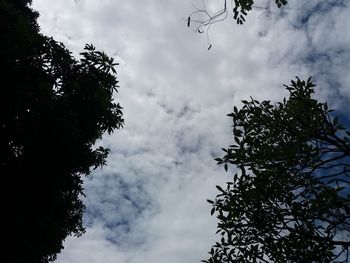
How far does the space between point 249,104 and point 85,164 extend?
7117 mm

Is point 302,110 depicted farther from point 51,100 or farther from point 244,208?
point 51,100

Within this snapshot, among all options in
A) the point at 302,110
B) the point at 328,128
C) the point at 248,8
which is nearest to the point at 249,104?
the point at 302,110

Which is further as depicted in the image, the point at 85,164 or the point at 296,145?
the point at 85,164

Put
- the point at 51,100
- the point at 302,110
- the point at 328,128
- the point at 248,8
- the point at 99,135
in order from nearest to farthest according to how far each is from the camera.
A: 1. the point at 248,8
2. the point at 328,128
3. the point at 302,110
4. the point at 51,100
5. the point at 99,135

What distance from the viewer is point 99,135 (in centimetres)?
1359

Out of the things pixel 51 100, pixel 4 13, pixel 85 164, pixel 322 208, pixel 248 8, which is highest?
pixel 4 13

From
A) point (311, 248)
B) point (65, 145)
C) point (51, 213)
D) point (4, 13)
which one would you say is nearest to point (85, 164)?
point (65, 145)

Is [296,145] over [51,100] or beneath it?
beneath

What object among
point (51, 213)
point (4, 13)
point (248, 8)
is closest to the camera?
point (248, 8)

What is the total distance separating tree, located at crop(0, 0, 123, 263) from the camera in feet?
31.2

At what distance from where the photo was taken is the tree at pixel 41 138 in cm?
951

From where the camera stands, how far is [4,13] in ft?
38.3

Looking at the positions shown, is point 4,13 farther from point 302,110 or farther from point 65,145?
point 302,110

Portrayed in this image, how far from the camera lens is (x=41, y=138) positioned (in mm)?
10531
